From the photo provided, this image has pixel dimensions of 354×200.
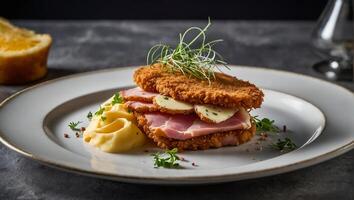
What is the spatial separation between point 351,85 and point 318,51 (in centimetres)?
43

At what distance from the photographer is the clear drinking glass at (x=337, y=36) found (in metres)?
4.98

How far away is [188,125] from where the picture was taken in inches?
140

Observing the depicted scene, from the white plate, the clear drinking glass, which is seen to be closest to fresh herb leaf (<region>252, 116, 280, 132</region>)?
the white plate

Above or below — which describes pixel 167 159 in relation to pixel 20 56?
above

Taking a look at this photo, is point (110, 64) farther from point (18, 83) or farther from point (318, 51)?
point (318, 51)

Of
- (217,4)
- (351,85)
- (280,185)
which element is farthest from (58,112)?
(217,4)

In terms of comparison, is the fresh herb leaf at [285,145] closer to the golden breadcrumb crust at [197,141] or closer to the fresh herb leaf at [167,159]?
the golden breadcrumb crust at [197,141]

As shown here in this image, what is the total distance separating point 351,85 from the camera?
4.86m

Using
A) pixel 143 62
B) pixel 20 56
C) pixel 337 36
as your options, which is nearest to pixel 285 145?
pixel 337 36

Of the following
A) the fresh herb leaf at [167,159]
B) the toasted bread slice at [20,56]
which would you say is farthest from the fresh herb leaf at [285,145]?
the toasted bread slice at [20,56]

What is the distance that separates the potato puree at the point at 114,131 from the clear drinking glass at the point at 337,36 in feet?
6.15

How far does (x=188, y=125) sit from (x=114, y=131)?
408 mm

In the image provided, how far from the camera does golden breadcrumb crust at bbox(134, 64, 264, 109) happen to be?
3.49 m

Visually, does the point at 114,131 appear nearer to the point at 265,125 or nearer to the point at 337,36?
the point at 265,125
